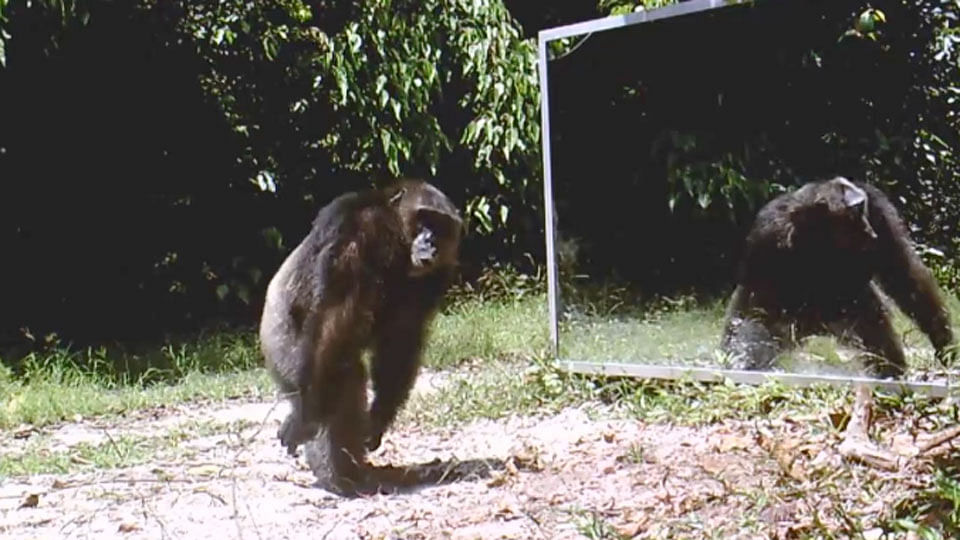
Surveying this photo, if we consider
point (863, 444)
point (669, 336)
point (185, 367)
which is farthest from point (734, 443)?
point (185, 367)

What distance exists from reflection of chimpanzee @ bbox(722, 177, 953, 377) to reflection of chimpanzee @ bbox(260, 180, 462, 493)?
4.12ft

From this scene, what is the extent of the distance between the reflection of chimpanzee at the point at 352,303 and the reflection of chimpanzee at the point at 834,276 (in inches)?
49.4

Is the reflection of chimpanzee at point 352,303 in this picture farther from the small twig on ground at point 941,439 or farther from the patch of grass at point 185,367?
the patch of grass at point 185,367

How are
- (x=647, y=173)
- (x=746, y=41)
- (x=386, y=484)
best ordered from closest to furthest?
(x=386, y=484) → (x=746, y=41) → (x=647, y=173)

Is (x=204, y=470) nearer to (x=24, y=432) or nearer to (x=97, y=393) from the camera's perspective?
(x=24, y=432)

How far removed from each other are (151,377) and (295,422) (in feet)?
9.51

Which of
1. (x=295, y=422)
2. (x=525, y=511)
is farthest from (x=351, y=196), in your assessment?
(x=525, y=511)

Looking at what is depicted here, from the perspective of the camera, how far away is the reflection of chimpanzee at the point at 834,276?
4172 mm

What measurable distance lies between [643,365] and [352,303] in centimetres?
175

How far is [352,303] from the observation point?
3648 mm

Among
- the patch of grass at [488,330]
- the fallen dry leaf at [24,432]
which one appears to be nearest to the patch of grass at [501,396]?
the patch of grass at [488,330]

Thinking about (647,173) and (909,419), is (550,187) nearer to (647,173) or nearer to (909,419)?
(647,173)

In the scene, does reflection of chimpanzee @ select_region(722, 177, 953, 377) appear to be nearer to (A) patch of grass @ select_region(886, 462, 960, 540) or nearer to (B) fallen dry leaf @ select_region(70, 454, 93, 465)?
(A) patch of grass @ select_region(886, 462, 960, 540)

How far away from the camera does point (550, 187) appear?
530cm
